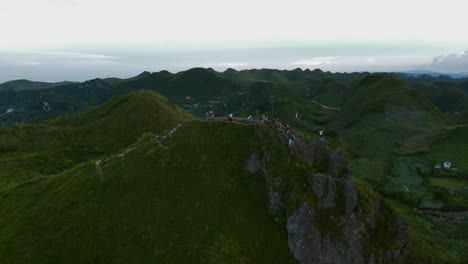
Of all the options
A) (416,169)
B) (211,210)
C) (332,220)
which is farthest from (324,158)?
(416,169)

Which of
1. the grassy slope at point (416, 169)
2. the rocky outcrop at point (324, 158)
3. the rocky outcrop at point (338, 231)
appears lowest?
the grassy slope at point (416, 169)

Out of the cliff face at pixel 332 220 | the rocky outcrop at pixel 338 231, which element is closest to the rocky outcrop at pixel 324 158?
the cliff face at pixel 332 220

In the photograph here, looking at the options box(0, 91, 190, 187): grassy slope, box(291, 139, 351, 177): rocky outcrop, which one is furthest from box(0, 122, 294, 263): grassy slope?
box(0, 91, 190, 187): grassy slope

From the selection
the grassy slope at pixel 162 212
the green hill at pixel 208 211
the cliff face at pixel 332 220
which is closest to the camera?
the grassy slope at pixel 162 212

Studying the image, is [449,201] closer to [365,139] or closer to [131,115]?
[365,139]

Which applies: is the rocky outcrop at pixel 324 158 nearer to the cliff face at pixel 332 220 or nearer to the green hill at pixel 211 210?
the green hill at pixel 211 210

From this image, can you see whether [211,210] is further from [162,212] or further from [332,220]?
[332,220]

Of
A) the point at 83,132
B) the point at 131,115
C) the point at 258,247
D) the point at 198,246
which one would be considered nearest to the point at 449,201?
the point at 258,247
